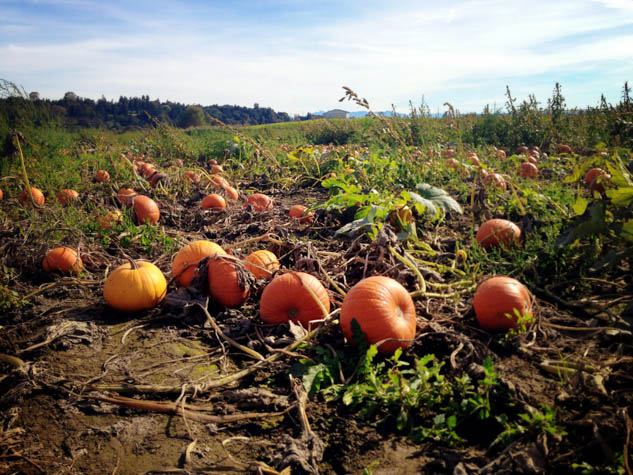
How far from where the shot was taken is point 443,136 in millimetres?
9609

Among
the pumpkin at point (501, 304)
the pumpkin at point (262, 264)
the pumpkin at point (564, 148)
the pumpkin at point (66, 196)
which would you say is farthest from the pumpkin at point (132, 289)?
the pumpkin at point (564, 148)

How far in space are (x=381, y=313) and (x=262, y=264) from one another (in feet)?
4.49

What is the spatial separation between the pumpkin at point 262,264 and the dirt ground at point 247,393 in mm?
145

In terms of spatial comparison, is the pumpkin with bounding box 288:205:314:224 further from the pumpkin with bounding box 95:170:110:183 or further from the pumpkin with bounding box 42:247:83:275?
the pumpkin with bounding box 95:170:110:183

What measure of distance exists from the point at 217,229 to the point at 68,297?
205 centimetres

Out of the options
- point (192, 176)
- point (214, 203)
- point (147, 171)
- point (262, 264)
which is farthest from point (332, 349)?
point (147, 171)

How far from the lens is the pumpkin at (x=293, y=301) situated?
2.89m

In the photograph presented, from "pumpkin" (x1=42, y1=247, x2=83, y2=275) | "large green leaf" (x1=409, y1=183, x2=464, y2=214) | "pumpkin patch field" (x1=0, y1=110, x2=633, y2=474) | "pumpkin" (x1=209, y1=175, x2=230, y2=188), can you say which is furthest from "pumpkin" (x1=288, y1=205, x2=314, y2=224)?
"pumpkin" (x1=42, y1=247, x2=83, y2=275)

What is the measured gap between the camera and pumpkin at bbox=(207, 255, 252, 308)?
10.7 feet

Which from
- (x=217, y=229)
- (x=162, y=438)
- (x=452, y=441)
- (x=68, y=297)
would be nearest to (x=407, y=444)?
(x=452, y=441)

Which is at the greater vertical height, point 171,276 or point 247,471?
point 171,276

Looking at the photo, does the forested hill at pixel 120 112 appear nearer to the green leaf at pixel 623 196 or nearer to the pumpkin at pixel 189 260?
the pumpkin at pixel 189 260

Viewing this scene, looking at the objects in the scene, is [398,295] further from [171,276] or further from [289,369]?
[171,276]

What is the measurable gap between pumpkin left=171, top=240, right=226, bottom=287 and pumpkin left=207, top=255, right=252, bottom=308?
22 centimetres
